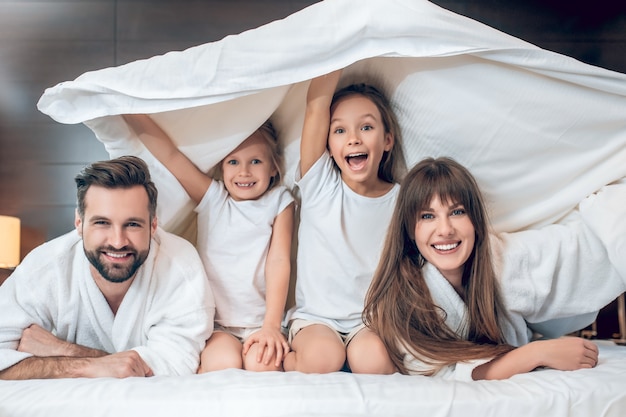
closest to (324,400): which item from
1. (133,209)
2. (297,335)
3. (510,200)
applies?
(297,335)

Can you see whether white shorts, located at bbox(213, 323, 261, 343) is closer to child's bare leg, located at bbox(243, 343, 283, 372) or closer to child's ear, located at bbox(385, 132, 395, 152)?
child's bare leg, located at bbox(243, 343, 283, 372)

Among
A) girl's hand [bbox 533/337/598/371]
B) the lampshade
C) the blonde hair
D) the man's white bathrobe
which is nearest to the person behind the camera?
girl's hand [bbox 533/337/598/371]

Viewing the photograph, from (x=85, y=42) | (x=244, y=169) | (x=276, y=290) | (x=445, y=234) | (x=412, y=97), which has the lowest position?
(x=276, y=290)

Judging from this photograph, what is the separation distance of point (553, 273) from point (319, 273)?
43cm

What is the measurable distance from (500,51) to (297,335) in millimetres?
616

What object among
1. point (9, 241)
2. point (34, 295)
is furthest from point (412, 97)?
point (9, 241)

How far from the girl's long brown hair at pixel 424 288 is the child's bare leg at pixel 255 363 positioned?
0.60 ft

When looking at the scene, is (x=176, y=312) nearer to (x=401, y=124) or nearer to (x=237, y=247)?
(x=237, y=247)

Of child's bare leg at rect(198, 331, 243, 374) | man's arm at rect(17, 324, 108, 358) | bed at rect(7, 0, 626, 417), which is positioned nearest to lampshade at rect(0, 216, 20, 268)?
bed at rect(7, 0, 626, 417)

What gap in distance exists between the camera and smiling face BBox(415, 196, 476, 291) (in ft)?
3.63

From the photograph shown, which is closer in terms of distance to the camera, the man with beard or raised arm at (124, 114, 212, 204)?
the man with beard

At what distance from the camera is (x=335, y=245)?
1210 millimetres

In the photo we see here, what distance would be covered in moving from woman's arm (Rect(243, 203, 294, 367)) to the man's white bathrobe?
4.1 inches

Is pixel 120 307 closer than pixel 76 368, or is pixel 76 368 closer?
pixel 76 368
